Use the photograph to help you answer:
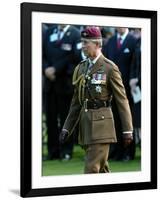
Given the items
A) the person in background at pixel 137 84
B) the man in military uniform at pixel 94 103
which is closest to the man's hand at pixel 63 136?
the man in military uniform at pixel 94 103

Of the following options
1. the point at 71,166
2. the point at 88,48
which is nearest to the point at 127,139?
the point at 71,166

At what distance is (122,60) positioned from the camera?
5145 mm

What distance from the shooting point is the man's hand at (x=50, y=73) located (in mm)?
4871

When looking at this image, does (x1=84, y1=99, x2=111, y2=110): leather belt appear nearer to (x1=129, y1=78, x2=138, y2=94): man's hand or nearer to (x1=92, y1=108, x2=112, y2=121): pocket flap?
(x1=92, y1=108, x2=112, y2=121): pocket flap

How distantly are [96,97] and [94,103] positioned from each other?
4 centimetres

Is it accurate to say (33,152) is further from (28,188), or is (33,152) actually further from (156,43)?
(156,43)

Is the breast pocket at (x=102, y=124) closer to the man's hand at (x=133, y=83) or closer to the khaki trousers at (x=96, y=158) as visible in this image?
the khaki trousers at (x=96, y=158)

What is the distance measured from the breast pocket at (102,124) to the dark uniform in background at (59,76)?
19cm

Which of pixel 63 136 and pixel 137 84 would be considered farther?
pixel 137 84

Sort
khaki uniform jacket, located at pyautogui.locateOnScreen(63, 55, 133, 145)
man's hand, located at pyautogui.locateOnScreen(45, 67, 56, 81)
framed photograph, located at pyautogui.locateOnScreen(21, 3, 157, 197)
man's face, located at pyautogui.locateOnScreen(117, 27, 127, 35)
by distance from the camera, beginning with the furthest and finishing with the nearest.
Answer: man's face, located at pyautogui.locateOnScreen(117, 27, 127, 35)
khaki uniform jacket, located at pyautogui.locateOnScreen(63, 55, 133, 145)
man's hand, located at pyautogui.locateOnScreen(45, 67, 56, 81)
framed photograph, located at pyautogui.locateOnScreen(21, 3, 157, 197)

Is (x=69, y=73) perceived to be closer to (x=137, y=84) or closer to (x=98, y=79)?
(x=98, y=79)

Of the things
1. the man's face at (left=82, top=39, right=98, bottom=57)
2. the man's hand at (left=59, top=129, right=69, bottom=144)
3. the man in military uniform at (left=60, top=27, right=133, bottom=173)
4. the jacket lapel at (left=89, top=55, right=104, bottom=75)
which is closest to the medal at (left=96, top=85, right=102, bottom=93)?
the man in military uniform at (left=60, top=27, right=133, bottom=173)

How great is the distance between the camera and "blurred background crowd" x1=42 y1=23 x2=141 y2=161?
193 inches

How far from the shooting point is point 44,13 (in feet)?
15.9
